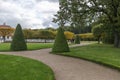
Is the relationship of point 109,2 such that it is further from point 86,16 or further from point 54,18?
point 54,18

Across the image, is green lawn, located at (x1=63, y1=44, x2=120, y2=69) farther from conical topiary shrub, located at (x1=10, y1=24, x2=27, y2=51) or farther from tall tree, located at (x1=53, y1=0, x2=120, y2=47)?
tall tree, located at (x1=53, y1=0, x2=120, y2=47)

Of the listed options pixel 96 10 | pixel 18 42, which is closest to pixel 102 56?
pixel 18 42

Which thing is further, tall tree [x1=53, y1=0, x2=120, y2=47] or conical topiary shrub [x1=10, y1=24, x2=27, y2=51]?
tall tree [x1=53, y1=0, x2=120, y2=47]

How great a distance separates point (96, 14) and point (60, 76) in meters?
27.9

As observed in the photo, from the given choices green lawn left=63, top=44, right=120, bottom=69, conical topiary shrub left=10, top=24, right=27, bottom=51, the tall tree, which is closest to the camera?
green lawn left=63, top=44, right=120, bottom=69

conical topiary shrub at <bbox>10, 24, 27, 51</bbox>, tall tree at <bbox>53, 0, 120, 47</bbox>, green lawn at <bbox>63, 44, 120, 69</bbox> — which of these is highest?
tall tree at <bbox>53, 0, 120, 47</bbox>

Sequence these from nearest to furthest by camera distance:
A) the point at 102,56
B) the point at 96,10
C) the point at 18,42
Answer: the point at 102,56
the point at 18,42
the point at 96,10

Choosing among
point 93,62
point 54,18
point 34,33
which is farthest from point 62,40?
point 34,33

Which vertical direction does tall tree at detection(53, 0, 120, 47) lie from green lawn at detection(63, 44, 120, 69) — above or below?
above

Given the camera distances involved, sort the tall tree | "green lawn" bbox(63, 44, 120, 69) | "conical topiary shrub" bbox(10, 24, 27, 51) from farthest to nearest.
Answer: the tall tree < "conical topiary shrub" bbox(10, 24, 27, 51) < "green lawn" bbox(63, 44, 120, 69)

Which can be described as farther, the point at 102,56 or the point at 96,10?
the point at 96,10

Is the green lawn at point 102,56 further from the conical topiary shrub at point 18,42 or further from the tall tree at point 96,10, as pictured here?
the tall tree at point 96,10

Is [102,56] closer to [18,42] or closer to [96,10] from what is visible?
[18,42]

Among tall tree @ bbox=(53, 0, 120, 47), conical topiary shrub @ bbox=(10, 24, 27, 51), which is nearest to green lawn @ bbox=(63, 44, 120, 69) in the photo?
conical topiary shrub @ bbox=(10, 24, 27, 51)
